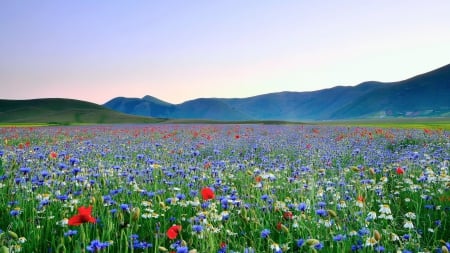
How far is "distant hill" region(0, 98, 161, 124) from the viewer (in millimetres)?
99312

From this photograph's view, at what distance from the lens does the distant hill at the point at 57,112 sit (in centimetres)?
9931

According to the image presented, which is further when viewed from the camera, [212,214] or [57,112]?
[57,112]

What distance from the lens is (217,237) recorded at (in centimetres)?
377

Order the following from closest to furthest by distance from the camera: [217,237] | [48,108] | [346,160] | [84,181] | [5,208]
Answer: [217,237] < [5,208] < [84,181] < [346,160] < [48,108]

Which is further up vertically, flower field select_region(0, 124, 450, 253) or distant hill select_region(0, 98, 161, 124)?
distant hill select_region(0, 98, 161, 124)

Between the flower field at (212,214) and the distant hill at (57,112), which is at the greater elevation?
the distant hill at (57,112)

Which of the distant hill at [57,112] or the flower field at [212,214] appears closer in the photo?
the flower field at [212,214]

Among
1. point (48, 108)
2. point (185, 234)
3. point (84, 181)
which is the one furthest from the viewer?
point (48, 108)

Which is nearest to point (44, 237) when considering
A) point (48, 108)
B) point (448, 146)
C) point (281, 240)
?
point (281, 240)

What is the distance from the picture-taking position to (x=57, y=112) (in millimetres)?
117625

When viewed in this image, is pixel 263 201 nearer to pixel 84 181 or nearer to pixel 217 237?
pixel 217 237

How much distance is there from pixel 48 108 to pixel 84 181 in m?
141

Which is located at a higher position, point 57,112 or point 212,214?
point 57,112

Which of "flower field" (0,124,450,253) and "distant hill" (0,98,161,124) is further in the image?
"distant hill" (0,98,161,124)
